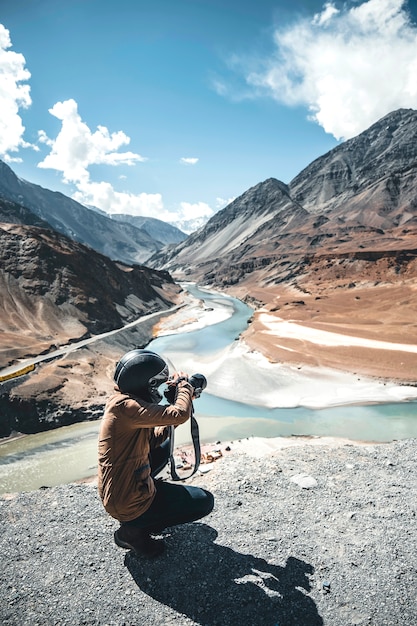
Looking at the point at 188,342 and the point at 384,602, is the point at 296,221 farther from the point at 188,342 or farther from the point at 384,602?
the point at 384,602

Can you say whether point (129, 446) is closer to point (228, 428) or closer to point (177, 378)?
point (177, 378)

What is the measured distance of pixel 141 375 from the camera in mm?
4344

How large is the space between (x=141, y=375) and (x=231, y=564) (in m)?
3.59

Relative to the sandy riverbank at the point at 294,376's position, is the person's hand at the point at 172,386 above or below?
above

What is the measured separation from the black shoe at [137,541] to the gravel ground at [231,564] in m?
0.27

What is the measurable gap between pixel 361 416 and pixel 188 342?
3144cm

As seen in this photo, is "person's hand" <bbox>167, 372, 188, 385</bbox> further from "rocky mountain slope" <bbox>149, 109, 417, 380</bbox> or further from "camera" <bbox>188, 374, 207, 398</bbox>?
"rocky mountain slope" <bbox>149, 109, 417, 380</bbox>

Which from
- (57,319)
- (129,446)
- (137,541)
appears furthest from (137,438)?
(57,319)

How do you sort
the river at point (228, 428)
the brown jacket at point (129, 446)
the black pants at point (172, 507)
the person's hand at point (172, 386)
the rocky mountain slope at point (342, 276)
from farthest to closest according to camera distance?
the rocky mountain slope at point (342, 276) < the river at point (228, 428) < the black pants at point (172, 507) < the person's hand at point (172, 386) < the brown jacket at point (129, 446)

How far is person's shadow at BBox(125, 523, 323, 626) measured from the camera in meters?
4.76

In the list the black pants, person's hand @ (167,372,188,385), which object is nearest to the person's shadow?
the black pants

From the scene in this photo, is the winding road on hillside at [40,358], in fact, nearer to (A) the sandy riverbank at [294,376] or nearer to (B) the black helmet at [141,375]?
(A) the sandy riverbank at [294,376]

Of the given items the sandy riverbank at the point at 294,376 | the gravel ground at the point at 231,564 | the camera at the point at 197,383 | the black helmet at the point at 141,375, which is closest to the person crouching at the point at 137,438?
the black helmet at the point at 141,375

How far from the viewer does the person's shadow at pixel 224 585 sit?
15.6 ft
